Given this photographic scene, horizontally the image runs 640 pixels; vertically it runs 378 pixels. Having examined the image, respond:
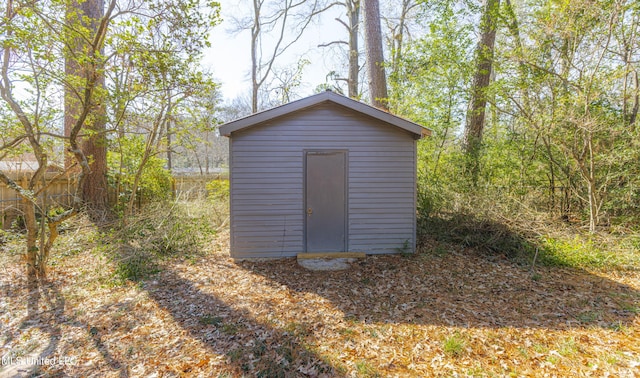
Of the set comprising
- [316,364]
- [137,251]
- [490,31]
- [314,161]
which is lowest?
[316,364]

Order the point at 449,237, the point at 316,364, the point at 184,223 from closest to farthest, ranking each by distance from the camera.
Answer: the point at 316,364 < the point at 449,237 < the point at 184,223

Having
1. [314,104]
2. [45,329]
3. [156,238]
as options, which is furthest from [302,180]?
[45,329]

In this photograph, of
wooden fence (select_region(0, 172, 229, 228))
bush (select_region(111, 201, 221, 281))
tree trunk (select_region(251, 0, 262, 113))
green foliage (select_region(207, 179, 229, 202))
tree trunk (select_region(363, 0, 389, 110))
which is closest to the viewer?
bush (select_region(111, 201, 221, 281))

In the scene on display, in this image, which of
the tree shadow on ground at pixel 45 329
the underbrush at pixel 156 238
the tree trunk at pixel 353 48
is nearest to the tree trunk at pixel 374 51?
the tree trunk at pixel 353 48

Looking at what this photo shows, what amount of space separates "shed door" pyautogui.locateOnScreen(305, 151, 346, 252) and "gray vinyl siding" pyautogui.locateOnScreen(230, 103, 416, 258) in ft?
0.43

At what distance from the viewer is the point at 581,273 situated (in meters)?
4.86

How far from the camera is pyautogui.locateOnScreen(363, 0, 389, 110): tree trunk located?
27.6ft

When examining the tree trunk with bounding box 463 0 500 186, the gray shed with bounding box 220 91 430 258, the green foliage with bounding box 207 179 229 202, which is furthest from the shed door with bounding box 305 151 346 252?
the green foliage with bounding box 207 179 229 202

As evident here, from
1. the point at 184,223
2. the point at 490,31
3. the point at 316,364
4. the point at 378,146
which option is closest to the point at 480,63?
the point at 490,31

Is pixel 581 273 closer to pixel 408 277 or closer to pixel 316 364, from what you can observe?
pixel 408 277

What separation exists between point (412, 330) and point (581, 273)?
→ 3662 millimetres

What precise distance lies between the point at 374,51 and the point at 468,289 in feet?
22.7

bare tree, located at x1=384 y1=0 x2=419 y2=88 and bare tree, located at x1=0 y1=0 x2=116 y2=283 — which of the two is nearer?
bare tree, located at x1=0 y1=0 x2=116 y2=283

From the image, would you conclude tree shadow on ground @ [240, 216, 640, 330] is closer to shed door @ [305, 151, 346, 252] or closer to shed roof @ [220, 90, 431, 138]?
shed door @ [305, 151, 346, 252]
